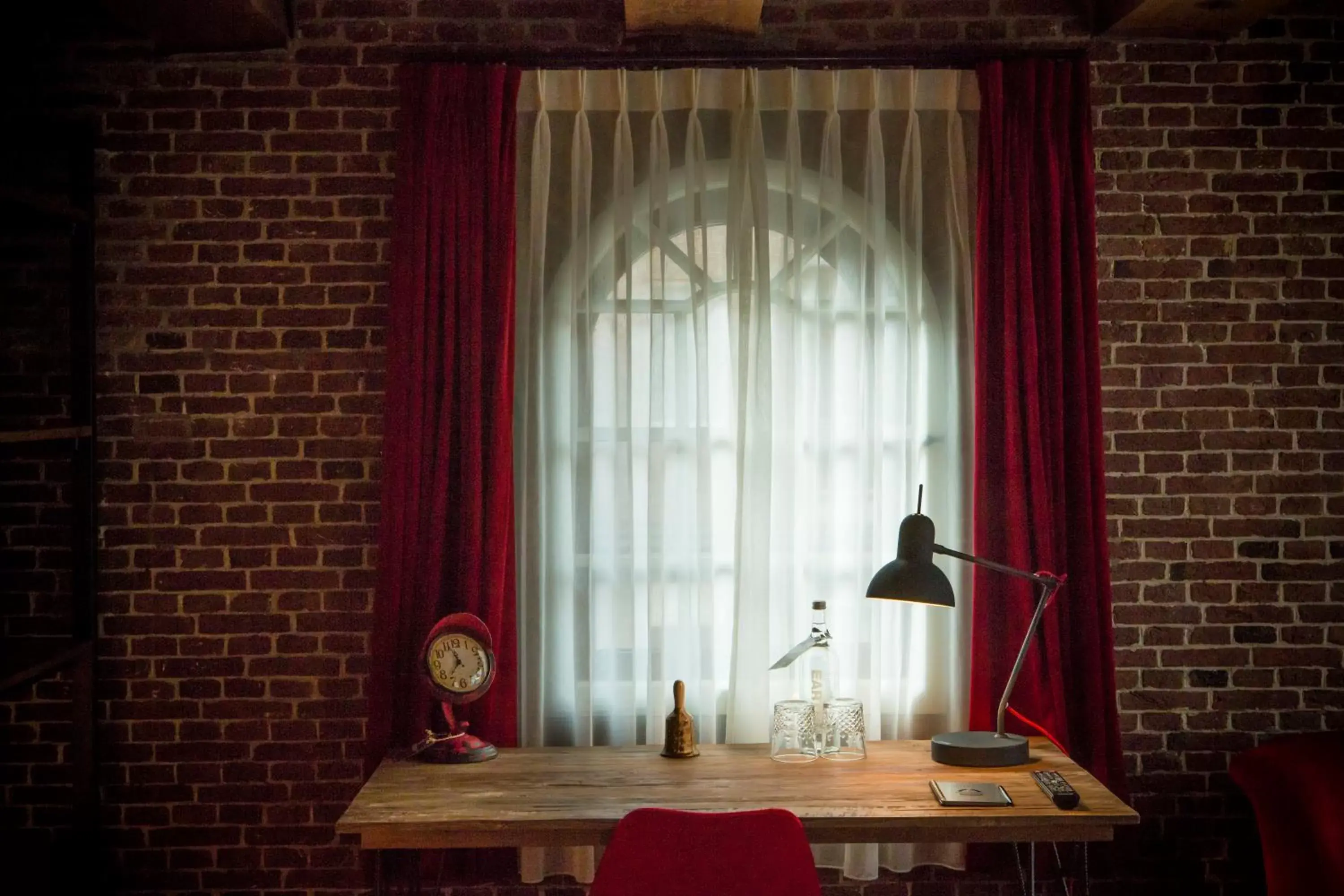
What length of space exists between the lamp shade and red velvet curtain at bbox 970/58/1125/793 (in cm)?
53

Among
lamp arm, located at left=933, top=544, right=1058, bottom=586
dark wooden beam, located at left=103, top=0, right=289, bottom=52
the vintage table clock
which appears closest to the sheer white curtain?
the vintage table clock

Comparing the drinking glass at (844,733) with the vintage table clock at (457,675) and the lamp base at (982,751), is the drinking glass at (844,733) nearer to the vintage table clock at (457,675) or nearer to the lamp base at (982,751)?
the lamp base at (982,751)

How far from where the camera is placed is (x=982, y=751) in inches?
109

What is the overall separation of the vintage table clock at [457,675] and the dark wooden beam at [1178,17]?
248 centimetres

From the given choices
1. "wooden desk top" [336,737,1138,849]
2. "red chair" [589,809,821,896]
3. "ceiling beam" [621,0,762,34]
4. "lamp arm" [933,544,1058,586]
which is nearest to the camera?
"red chair" [589,809,821,896]

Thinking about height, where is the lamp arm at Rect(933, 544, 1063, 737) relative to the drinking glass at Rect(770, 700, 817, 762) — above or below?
above

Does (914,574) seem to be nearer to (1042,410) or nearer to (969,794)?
(969,794)

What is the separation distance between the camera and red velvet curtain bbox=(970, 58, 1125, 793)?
313cm

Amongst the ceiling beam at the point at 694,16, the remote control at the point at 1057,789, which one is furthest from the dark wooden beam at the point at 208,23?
the remote control at the point at 1057,789

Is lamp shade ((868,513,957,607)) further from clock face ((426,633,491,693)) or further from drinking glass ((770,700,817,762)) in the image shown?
clock face ((426,633,491,693))

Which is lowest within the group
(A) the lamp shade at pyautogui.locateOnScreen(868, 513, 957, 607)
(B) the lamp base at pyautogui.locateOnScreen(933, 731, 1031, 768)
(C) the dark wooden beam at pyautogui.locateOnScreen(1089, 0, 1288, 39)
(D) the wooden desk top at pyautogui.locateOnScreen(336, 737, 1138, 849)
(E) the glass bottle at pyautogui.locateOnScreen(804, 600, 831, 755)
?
(D) the wooden desk top at pyautogui.locateOnScreen(336, 737, 1138, 849)

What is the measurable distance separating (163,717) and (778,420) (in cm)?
202

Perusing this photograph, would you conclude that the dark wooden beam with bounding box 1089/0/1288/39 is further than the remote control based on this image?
Yes

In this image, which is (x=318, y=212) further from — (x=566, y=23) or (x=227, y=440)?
(x=566, y=23)
